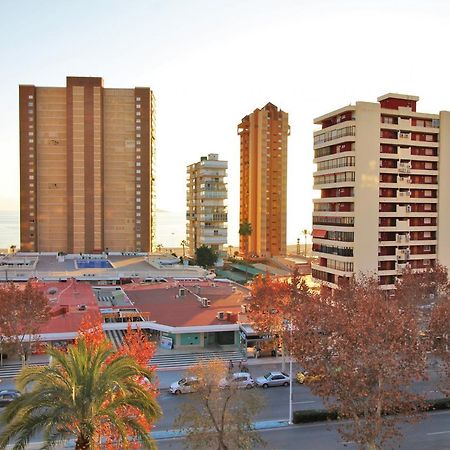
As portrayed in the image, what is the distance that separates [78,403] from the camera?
16.8 metres

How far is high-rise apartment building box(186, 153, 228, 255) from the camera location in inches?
3767

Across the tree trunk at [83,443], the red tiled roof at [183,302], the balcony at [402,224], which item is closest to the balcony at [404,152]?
the balcony at [402,224]

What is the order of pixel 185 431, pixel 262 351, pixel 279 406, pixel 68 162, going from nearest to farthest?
pixel 185 431
pixel 279 406
pixel 262 351
pixel 68 162

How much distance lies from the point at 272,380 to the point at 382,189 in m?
28.4

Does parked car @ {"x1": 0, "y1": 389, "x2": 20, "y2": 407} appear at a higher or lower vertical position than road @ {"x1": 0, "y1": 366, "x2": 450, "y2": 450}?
higher

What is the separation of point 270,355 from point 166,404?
39.8 feet

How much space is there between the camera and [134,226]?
333 feet

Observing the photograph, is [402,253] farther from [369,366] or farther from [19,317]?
[19,317]

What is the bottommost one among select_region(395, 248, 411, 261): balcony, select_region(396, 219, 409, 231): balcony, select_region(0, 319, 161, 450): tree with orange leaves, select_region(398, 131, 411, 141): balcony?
select_region(0, 319, 161, 450): tree with orange leaves

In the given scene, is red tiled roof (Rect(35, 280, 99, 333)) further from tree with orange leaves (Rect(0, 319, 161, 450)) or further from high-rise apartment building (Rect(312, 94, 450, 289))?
high-rise apartment building (Rect(312, 94, 450, 289))

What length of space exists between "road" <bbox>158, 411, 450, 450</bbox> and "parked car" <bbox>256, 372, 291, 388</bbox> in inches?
248

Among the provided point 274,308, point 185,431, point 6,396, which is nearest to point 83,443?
point 185,431

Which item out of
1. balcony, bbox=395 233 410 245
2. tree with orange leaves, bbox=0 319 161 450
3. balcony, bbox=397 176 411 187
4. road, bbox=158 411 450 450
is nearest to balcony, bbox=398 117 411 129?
Result: balcony, bbox=397 176 411 187

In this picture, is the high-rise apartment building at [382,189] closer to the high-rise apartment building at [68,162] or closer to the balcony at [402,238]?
the balcony at [402,238]
